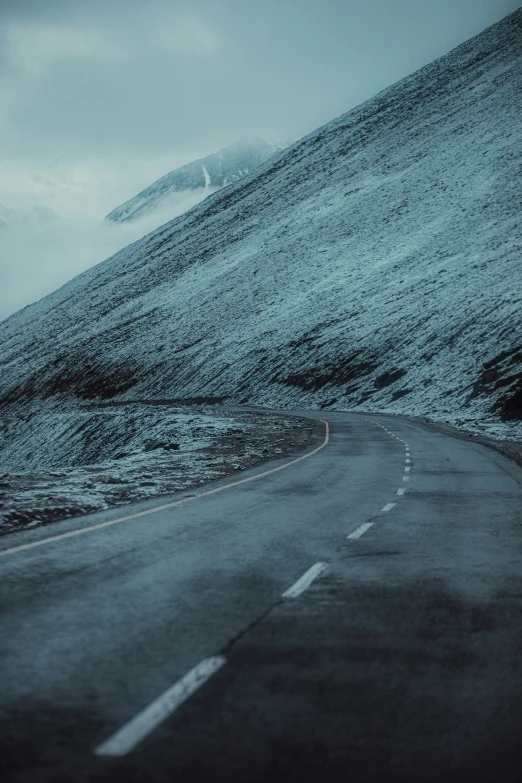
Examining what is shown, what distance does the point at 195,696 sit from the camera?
4.50 meters

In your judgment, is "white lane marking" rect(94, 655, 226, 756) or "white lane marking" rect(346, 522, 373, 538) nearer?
"white lane marking" rect(94, 655, 226, 756)

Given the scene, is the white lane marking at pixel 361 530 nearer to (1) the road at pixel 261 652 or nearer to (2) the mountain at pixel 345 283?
(1) the road at pixel 261 652

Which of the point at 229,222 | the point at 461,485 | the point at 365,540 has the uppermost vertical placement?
the point at 229,222

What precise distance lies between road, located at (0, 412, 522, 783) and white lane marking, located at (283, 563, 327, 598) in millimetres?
28

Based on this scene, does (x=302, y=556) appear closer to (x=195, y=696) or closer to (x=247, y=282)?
(x=195, y=696)

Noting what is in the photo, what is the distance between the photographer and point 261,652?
5.38m

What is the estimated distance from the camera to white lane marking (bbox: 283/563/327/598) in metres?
7.17

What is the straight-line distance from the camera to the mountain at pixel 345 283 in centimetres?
6506

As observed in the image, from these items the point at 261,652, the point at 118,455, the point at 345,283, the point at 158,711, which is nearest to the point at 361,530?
the point at 261,652

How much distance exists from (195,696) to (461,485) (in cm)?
1349

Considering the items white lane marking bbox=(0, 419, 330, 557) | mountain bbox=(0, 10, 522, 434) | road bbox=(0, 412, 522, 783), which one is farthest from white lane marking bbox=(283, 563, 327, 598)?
mountain bbox=(0, 10, 522, 434)

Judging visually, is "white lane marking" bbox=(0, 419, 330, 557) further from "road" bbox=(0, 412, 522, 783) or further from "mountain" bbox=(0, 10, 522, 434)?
"mountain" bbox=(0, 10, 522, 434)

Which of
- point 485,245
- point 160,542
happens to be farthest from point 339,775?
point 485,245

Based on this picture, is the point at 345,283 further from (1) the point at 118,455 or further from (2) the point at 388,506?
(2) the point at 388,506
